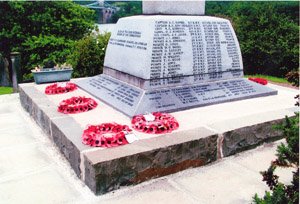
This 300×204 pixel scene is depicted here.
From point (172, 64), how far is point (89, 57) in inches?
184

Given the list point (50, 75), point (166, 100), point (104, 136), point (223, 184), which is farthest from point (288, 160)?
point (50, 75)

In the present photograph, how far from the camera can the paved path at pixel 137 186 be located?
Answer: 3869 millimetres

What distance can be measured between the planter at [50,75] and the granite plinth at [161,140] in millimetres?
1812

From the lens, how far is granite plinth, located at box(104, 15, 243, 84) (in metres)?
6.30

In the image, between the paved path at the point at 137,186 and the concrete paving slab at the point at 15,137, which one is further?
the concrete paving slab at the point at 15,137

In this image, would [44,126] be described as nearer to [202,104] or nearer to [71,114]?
[71,114]

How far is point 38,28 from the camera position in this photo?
53.1 feet

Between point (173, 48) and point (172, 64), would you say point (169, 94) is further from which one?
point (173, 48)

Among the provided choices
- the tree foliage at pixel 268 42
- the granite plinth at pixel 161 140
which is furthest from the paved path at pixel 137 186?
the tree foliage at pixel 268 42

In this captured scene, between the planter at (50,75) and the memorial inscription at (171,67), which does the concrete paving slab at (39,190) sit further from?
the planter at (50,75)

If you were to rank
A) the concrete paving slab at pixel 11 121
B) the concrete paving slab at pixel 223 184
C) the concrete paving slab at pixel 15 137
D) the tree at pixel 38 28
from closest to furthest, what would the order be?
the concrete paving slab at pixel 223 184, the concrete paving slab at pixel 15 137, the concrete paving slab at pixel 11 121, the tree at pixel 38 28

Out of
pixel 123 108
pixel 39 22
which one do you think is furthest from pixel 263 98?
pixel 39 22

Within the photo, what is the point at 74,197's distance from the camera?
A: 3.92 metres

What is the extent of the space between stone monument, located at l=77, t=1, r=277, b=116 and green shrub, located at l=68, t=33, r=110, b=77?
2.78 meters
